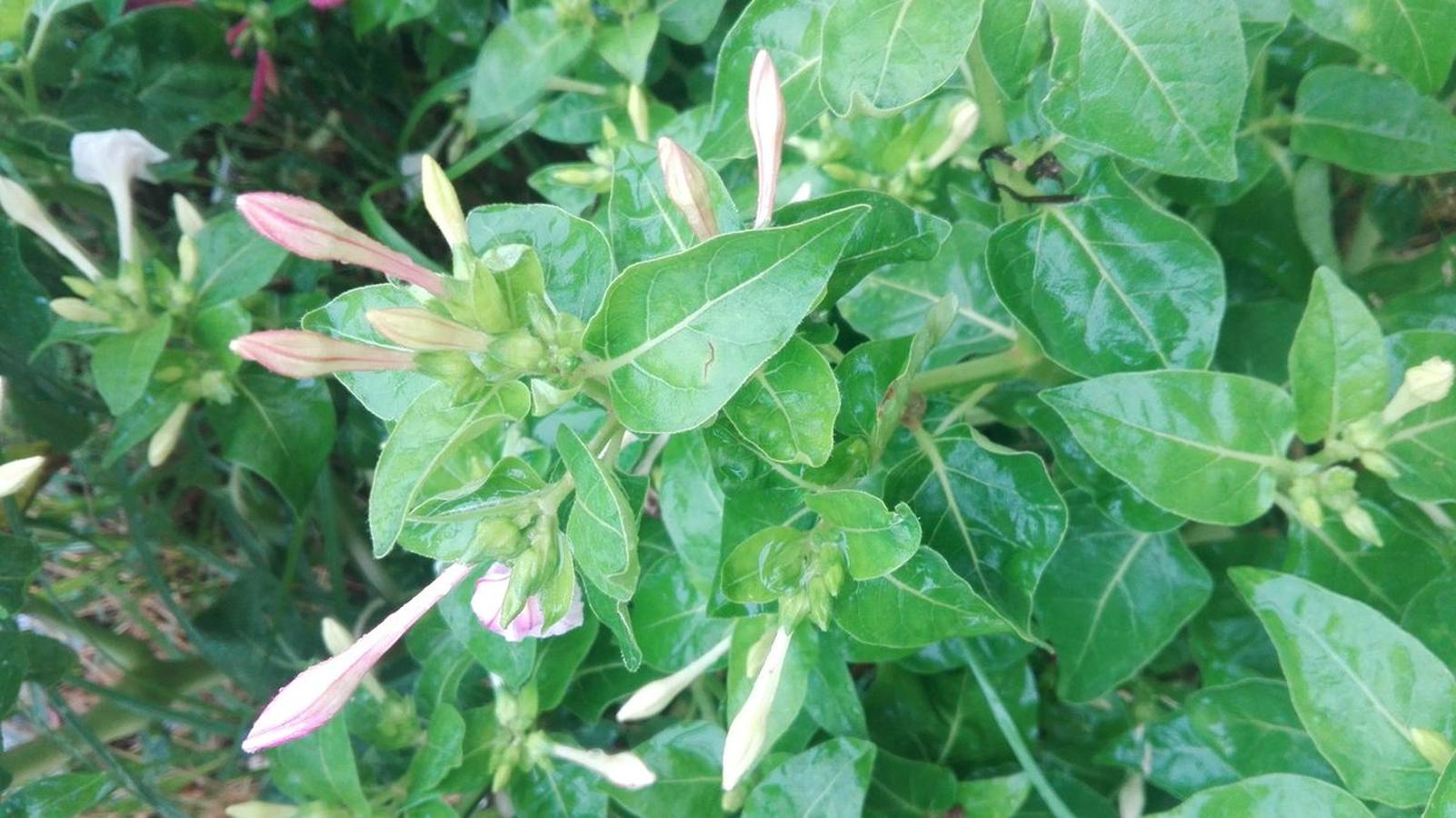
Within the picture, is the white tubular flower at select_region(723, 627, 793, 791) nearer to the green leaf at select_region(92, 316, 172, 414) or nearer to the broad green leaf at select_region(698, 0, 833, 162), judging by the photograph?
the broad green leaf at select_region(698, 0, 833, 162)

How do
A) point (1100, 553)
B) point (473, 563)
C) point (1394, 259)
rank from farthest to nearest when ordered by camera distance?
point (1394, 259)
point (1100, 553)
point (473, 563)

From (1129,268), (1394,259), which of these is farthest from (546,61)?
(1394,259)

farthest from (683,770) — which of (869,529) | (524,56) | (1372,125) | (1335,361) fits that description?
(1372,125)

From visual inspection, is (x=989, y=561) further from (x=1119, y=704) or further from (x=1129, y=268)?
(x=1119, y=704)

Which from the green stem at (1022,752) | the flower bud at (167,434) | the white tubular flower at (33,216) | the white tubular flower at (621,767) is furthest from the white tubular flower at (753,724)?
the white tubular flower at (33,216)

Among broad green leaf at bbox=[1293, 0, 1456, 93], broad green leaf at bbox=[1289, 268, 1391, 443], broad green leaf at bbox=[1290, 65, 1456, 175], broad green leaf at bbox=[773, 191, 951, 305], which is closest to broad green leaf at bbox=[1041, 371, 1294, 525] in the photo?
broad green leaf at bbox=[1289, 268, 1391, 443]

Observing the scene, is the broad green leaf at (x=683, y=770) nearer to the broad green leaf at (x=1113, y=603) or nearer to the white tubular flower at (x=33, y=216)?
the broad green leaf at (x=1113, y=603)
